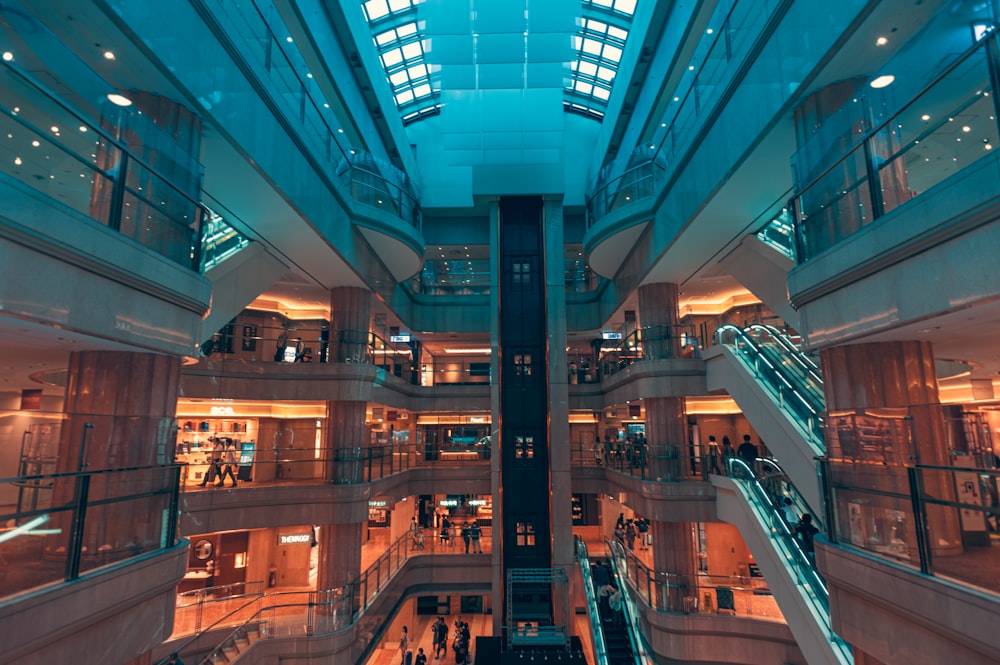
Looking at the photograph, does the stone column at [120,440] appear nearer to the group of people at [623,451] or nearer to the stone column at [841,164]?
the stone column at [841,164]

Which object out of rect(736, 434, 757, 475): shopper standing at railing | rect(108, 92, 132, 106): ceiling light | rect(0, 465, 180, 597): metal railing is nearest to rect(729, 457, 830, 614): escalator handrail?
rect(736, 434, 757, 475): shopper standing at railing

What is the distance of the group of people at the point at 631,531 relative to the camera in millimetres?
19297

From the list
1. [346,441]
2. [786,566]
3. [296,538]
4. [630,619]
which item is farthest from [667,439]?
[296,538]

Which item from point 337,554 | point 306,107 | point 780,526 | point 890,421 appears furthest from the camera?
point 337,554

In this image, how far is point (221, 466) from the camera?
45.7ft

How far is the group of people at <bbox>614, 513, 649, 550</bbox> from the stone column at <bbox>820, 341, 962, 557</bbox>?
11.6m

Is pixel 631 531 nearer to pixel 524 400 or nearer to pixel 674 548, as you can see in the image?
pixel 674 548

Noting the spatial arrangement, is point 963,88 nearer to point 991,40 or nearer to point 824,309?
point 991,40

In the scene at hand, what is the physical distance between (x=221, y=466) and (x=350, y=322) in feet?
17.3

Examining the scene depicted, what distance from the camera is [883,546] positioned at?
5.81m

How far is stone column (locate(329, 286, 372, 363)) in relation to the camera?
654 inches

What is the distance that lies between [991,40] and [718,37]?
725 cm

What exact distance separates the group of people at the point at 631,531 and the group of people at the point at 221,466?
36.5 feet

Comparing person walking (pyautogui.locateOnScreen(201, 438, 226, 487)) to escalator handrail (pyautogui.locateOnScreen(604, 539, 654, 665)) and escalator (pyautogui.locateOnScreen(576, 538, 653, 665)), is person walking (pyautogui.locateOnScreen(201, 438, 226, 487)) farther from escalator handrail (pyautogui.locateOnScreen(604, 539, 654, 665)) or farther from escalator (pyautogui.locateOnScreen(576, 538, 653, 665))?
escalator handrail (pyautogui.locateOnScreen(604, 539, 654, 665))
